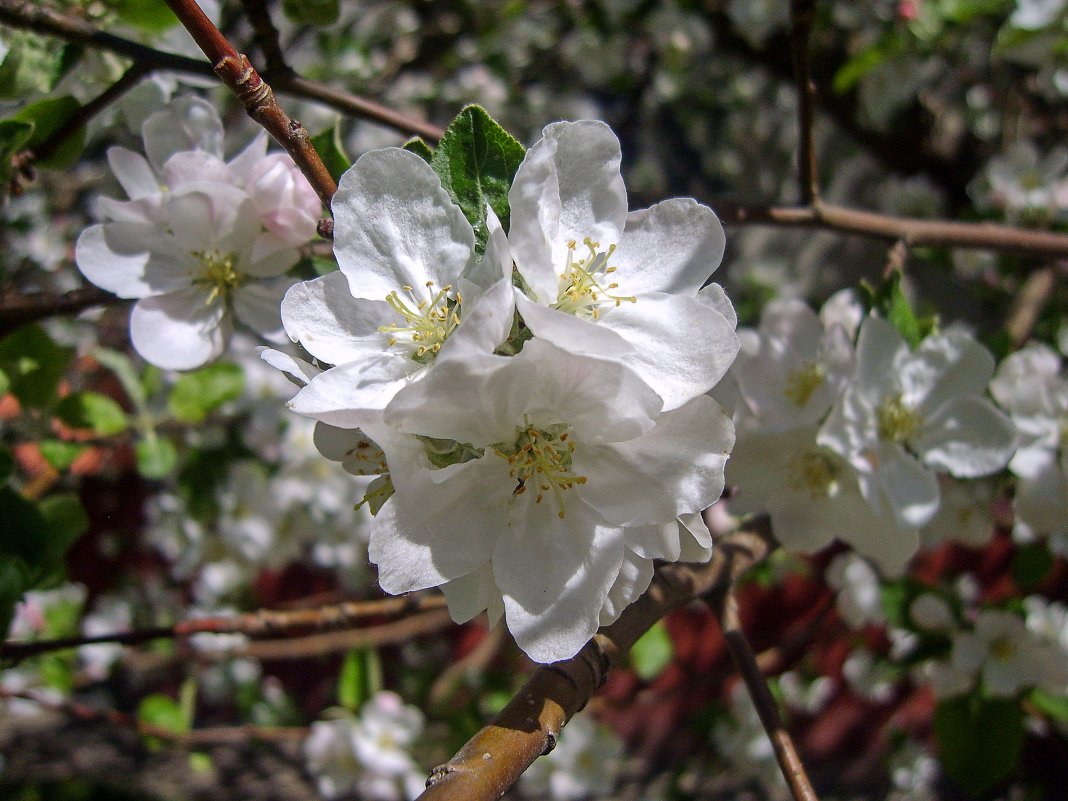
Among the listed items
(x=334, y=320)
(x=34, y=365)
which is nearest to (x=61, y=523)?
(x=34, y=365)

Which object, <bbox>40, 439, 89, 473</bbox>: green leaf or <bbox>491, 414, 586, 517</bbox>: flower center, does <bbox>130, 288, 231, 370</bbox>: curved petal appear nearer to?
<bbox>491, 414, 586, 517</bbox>: flower center

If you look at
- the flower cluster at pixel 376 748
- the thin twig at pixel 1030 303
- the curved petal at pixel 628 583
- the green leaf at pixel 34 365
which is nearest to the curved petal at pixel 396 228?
the curved petal at pixel 628 583

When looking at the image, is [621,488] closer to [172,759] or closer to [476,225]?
[476,225]

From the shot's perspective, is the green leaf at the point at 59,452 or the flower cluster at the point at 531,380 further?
the green leaf at the point at 59,452

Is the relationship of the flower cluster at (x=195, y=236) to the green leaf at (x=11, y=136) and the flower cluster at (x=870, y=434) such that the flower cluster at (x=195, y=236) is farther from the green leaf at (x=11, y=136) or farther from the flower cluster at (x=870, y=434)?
the flower cluster at (x=870, y=434)

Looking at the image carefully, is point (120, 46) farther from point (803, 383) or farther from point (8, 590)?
point (803, 383)

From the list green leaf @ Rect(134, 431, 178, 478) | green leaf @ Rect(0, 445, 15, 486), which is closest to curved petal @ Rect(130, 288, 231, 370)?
green leaf @ Rect(0, 445, 15, 486)
